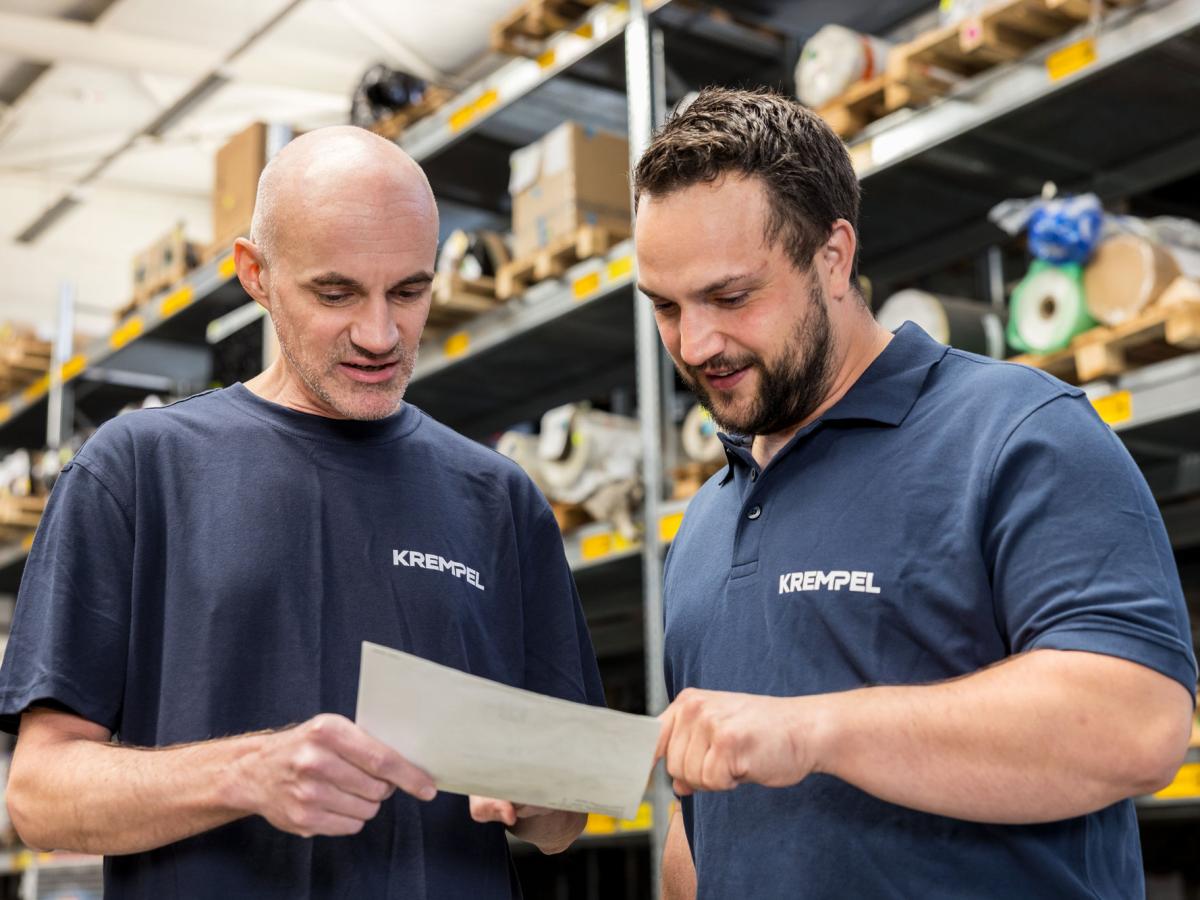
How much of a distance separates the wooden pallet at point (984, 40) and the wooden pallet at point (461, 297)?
6.15ft

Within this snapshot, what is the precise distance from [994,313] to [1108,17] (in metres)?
0.93

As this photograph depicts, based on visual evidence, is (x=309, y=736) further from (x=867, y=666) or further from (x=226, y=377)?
(x=226, y=377)

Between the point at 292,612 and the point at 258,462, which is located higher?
the point at 258,462

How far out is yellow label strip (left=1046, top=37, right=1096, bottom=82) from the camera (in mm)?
3357

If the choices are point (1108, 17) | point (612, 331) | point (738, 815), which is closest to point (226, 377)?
point (612, 331)

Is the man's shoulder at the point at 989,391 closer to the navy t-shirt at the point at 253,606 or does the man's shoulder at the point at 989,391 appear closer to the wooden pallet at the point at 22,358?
the navy t-shirt at the point at 253,606

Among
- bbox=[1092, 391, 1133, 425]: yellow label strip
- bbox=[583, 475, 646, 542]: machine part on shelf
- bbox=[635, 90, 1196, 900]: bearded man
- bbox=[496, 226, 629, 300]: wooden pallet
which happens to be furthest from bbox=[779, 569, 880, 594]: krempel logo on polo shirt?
bbox=[496, 226, 629, 300]: wooden pallet

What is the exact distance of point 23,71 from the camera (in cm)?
939

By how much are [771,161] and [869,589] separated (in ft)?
1.93

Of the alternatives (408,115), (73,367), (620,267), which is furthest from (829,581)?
(73,367)

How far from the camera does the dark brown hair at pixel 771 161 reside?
1.86 m

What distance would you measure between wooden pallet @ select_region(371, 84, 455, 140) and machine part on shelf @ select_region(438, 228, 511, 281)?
0.65 meters

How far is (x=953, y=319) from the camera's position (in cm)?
385

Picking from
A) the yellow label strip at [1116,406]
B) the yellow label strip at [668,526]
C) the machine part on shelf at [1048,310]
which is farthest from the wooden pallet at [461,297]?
the yellow label strip at [1116,406]
